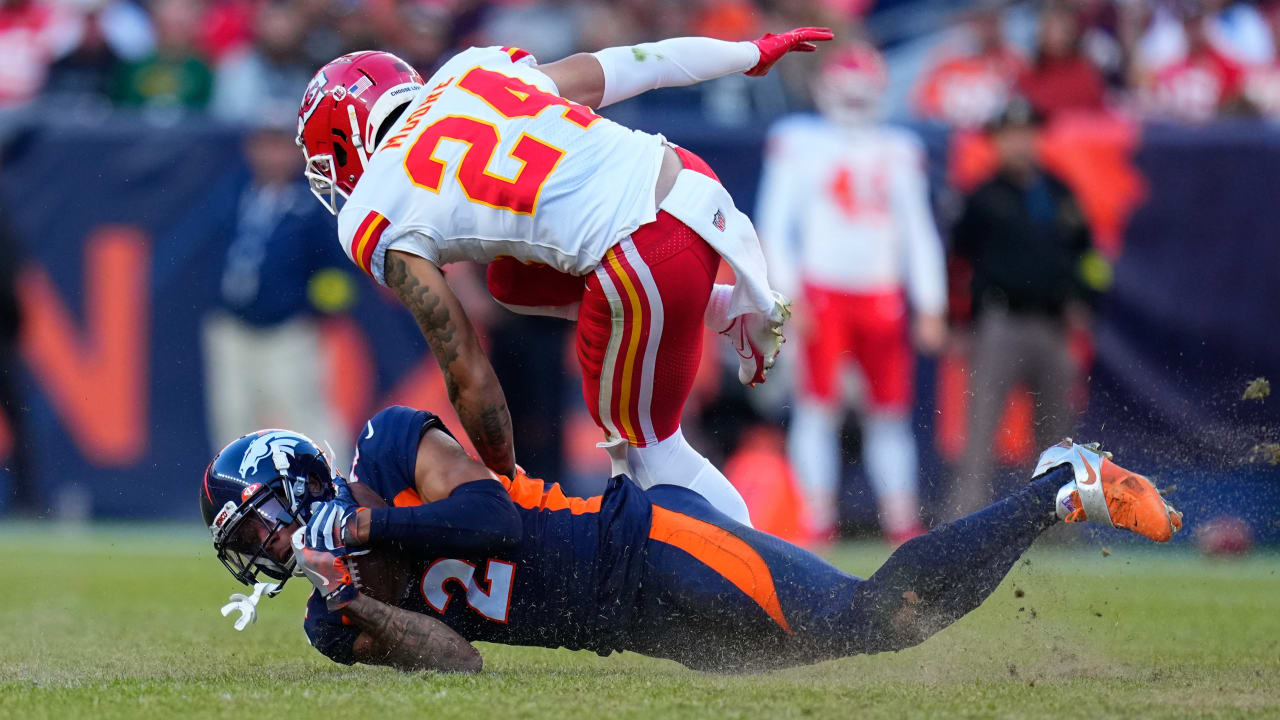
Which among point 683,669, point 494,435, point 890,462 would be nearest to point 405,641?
point 494,435

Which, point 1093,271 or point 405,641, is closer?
point 405,641

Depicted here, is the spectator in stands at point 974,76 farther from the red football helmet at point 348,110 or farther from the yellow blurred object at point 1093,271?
the red football helmet at point 348,110

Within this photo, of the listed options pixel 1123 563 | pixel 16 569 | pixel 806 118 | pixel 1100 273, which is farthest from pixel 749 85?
pixel 16 569

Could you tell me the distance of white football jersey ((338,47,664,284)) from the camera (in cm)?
422

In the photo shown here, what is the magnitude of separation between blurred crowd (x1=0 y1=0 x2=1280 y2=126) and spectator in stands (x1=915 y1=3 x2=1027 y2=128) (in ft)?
0.04

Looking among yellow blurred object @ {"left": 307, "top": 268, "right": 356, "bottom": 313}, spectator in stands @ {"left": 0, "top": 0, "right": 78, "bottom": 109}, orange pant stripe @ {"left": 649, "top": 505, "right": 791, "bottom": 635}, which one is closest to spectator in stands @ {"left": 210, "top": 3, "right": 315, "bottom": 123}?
spectator in stands @ {"left": 0, "top": 0, "right": 78, "bottom": 109}

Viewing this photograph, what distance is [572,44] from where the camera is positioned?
10.5 meters

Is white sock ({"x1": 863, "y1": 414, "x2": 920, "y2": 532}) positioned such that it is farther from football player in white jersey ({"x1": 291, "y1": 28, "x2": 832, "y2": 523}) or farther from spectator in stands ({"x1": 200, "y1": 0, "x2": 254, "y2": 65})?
spectator in stands ({"x1": 200, "y1": 0, "x2": 254, "y2": 65})

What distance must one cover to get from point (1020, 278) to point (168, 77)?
226 inches

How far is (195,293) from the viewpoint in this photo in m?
9.40

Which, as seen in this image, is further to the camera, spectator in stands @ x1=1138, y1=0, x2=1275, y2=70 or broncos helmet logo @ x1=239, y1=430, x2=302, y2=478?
spectator in stands @ x1=1138, y1=0, x2=1275, y2=70

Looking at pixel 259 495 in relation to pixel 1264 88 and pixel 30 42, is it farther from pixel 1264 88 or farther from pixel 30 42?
pixel 1264 88

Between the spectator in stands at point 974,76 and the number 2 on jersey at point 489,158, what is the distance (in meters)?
6.26

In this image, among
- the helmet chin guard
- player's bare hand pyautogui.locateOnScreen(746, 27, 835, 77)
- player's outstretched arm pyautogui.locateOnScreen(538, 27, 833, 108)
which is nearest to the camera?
the helmet chin guard
